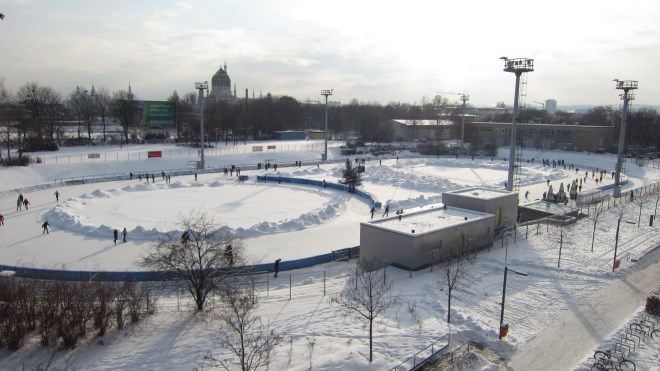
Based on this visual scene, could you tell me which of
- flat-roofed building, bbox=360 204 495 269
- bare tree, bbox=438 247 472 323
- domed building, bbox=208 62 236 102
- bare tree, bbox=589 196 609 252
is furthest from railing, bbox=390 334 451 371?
domed building, bbox=208 62 236 102

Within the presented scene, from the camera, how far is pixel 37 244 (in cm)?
2502

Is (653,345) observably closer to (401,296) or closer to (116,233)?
(401,296)

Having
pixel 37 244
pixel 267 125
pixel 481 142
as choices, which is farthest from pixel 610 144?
pixel 37 244

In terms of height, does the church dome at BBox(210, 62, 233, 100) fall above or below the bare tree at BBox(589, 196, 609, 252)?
above

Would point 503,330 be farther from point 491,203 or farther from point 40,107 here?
point 40,107

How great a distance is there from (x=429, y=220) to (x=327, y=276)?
6439 mm

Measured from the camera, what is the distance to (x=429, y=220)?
2383 centimetres

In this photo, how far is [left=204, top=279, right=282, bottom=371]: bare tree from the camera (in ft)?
38.5

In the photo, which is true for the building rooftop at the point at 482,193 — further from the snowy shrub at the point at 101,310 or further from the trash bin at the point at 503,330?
the snowy shrub at the point at 101,310

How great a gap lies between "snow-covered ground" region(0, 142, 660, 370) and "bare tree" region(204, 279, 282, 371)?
372mm

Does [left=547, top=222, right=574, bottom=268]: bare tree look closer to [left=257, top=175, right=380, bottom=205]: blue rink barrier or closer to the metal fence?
[left=257, top=175, right=380, bottom=205]: blue rink barrier

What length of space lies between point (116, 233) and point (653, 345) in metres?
23.6

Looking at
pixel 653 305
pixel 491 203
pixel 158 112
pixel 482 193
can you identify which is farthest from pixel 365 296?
pixel 158 112

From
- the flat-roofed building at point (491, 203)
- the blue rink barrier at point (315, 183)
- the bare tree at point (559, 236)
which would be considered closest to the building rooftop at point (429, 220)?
the flat-roofed building at point (491, 203)
